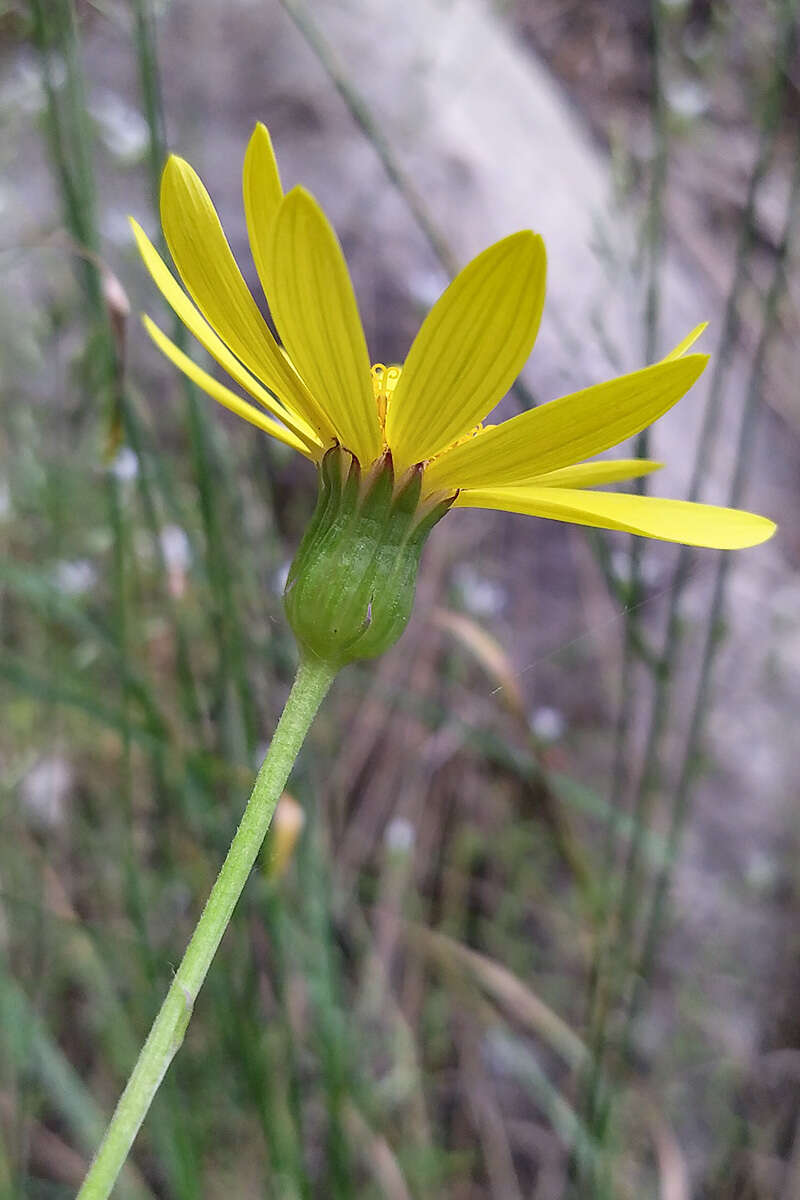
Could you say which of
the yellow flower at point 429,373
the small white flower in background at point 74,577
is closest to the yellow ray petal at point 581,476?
the yellow flower at point 429,373

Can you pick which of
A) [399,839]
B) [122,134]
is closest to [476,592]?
[399,839]

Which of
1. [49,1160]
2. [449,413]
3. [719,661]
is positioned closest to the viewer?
[449,413]

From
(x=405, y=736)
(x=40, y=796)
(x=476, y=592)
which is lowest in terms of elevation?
(x=40, y=796)

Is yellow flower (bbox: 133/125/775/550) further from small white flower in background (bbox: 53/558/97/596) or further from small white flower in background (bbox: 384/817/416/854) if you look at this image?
small white flower in background (bbox: 384/817/416/854)

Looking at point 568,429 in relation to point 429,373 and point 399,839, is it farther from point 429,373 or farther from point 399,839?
point 399,839

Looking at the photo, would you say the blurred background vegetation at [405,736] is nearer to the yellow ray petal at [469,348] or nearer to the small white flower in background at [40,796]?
the small white flower in background at [40,796]

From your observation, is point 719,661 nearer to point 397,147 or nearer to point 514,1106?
point 514,1106

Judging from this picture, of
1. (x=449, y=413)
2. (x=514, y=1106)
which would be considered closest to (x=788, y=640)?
(x=514, y=1106)
